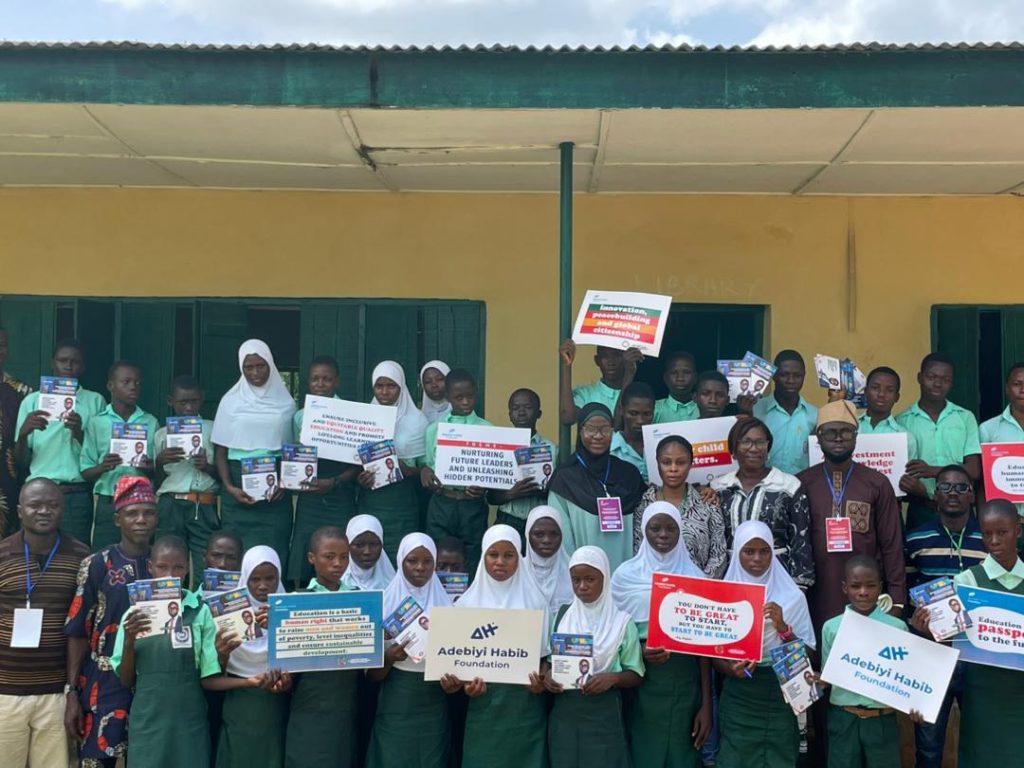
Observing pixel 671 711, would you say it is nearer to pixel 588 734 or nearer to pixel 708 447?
pixel 588 734

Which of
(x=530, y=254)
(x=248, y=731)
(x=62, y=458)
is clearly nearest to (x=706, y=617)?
(x=248, y=731)

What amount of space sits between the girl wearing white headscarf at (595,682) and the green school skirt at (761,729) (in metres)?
0.45

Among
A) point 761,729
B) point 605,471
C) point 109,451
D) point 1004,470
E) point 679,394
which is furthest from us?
point 679,394

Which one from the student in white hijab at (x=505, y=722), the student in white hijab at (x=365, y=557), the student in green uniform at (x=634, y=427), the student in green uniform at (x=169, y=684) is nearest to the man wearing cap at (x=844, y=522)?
the student in green uniform at (x=634, y=427)

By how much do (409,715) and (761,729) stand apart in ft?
4.94

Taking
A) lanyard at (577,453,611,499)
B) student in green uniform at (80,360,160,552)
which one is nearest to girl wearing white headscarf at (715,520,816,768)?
lanyard at (577,453,611,499)

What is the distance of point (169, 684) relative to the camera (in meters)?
4.63

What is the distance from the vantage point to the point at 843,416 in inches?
208

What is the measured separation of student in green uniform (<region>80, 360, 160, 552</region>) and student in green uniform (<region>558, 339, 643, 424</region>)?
7.45 ft

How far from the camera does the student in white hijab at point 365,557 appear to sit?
16.8ft

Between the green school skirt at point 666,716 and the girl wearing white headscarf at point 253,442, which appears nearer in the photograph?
the green school skirt at point 666,716

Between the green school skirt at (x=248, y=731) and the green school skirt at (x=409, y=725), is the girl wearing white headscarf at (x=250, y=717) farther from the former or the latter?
the green school skirt at (x=409, y=725)

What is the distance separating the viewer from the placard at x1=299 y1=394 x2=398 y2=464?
236 inches

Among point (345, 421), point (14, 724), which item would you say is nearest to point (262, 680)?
point (14, 724)
